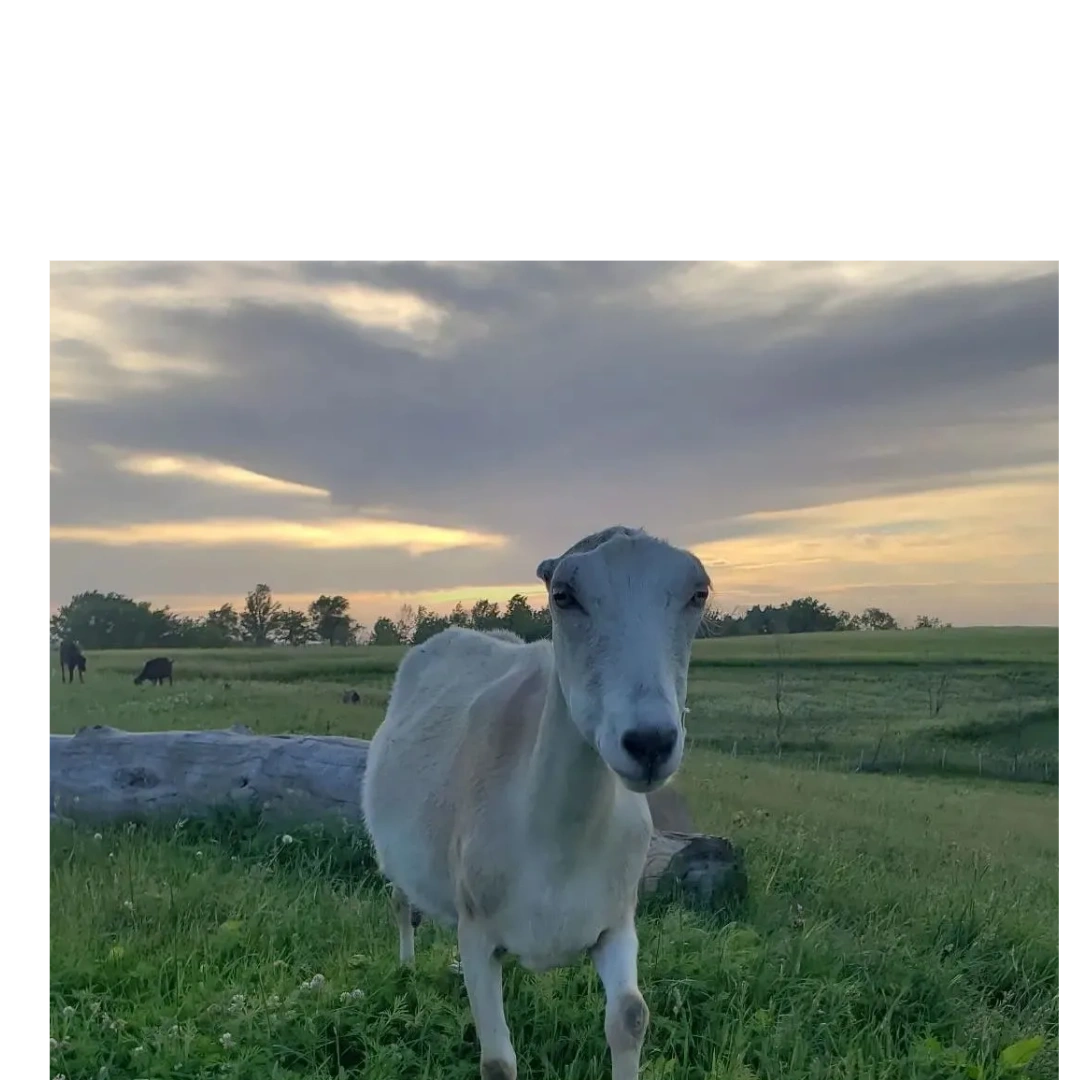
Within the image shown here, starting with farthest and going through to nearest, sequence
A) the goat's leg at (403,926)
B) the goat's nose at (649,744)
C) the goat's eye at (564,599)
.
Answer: the goat's leg at (403,926) → the goat's eye at (564,599) → the goat's nose at (649,744)

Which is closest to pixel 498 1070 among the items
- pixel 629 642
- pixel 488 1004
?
pixel 488 1004

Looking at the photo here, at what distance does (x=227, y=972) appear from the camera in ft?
10.5

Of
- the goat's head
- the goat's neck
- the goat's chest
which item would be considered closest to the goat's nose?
the goat's head

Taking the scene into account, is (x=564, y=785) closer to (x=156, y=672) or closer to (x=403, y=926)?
(x=403, y=926)

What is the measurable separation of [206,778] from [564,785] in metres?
3.17

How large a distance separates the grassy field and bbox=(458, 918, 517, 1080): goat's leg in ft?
1.53

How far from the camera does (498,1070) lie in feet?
7.59

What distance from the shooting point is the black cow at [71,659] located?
13.0ft

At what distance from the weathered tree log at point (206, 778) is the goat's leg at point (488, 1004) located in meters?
2.05

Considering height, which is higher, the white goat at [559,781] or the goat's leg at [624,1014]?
the white goat at [559,781]

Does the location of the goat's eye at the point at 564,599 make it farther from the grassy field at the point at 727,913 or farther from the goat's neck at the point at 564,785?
the grassy field at the point at 727,913

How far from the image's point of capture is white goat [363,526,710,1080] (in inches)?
71.8

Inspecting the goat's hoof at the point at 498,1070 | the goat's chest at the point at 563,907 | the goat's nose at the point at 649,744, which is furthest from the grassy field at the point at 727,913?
the goat's nose at the point at 649,744
